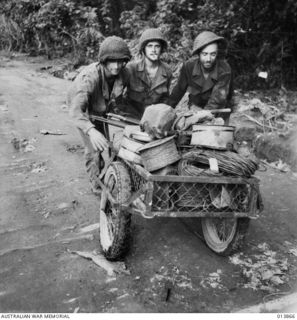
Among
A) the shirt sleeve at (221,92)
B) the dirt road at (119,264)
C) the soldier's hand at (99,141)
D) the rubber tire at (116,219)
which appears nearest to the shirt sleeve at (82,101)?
the soldier's hand at (99,141)

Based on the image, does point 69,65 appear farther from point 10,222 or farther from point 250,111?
point 10,222

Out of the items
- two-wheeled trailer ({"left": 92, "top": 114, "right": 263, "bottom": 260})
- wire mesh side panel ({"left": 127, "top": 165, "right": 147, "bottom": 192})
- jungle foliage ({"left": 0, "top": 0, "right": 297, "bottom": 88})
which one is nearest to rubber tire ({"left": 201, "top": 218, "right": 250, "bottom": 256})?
two-wheeled trailer ({"left": 92, "top": 114, "right": 263, "bottom": 260})

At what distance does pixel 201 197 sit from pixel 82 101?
1.79m

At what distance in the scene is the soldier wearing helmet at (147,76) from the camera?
15.9 feet

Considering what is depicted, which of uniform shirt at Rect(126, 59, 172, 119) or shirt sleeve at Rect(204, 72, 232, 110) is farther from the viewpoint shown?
uniform shirt at Rect(126, 59, 172, 119)

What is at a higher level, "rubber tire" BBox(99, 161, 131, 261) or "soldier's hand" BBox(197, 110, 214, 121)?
"soldier's hand" BBox(197, 110, 214, 121)

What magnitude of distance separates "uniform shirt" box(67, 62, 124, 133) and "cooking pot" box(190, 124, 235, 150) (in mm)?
1218

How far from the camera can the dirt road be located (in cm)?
318

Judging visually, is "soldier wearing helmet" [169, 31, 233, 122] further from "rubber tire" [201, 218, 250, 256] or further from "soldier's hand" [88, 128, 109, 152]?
"rubber tire" [201, 218, 250, 256]

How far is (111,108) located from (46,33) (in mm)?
10036

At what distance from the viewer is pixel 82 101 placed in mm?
4336

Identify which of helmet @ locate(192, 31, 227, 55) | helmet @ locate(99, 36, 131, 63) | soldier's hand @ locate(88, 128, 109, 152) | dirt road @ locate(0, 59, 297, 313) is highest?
helmet @ locate(192, 31, 227, 55)

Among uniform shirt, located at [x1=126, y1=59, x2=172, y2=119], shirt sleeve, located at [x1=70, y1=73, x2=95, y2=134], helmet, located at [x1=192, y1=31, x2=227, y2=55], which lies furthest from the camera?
uniform shirt, located at [x1=126, y1=59, x2=172, y2=119]

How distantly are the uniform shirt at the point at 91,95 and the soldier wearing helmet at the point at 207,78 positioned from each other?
2.78 feet
